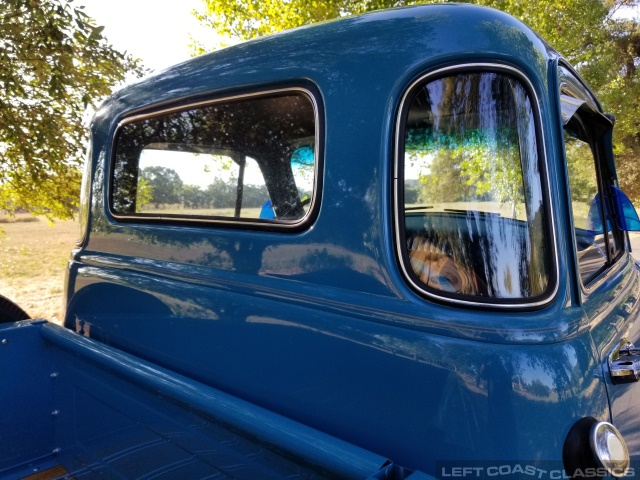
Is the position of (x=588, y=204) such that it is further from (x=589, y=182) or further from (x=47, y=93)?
(x=47, y=93)

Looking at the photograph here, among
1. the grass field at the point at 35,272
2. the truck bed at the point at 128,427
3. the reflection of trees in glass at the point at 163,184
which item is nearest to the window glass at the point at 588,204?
the truck bed at the point at 128,427

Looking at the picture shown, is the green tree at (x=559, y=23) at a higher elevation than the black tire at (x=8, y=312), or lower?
higher

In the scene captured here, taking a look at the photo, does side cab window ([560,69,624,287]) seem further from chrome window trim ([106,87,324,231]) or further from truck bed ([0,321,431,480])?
truck bed ([0,321,431,480])

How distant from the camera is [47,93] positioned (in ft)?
19.4

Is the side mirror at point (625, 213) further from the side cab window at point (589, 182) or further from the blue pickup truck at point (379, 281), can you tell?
the blue pickup truck at point (379, 281)

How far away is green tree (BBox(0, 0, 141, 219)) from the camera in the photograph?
4.64m

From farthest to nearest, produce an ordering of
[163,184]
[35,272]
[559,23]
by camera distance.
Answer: [35,272]
[559,23]
[163,184]

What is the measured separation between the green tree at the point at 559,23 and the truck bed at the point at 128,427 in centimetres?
512

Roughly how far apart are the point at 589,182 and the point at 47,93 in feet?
18.9

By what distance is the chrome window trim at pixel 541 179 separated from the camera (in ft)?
4.47

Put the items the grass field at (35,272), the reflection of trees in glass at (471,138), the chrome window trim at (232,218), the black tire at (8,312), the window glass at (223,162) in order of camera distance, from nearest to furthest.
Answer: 1. the reflection of trees in glass at (471,138)
2. the chrome window trim at (232,218)
3. the window glass at (223,162)
4. the black tire at (8,312)
5. the grass field at (35,272)

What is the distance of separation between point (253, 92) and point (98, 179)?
1164mm

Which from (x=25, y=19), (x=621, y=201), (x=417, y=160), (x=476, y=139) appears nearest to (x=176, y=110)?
(x=417, y=160)

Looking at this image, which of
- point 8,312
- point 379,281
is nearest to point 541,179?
point 379,281
